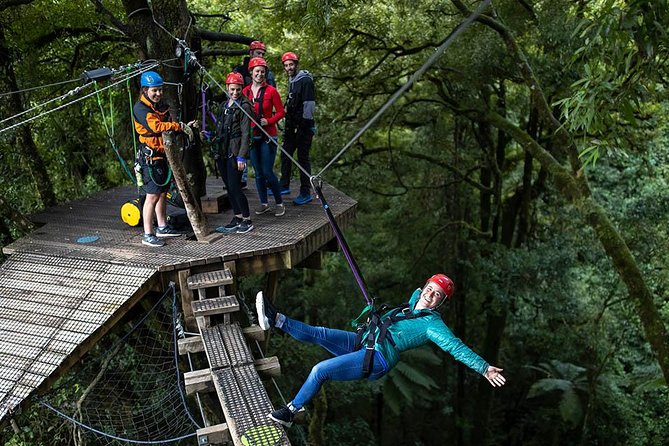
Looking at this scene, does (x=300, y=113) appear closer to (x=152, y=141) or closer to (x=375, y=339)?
(x=152, y=141)

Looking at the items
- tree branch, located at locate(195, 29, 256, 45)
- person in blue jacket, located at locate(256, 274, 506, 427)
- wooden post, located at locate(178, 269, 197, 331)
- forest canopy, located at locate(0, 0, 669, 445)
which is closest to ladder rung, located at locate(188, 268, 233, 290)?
wooden post, located at locate(178, 269, 197, 331)

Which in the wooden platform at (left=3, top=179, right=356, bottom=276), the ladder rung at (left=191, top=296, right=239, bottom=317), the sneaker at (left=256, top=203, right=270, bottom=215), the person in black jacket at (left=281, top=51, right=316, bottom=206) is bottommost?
the ladder rung at (left=191, top=296, right=239, bottom=317)

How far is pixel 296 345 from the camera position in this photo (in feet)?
41.5

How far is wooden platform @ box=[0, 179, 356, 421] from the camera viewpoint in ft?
17.0

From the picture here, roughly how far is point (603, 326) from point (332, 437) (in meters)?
6.27

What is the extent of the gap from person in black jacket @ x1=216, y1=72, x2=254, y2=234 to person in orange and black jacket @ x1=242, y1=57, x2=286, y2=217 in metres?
0.14

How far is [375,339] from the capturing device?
453 centimetres

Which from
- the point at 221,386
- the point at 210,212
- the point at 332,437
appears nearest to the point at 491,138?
the point at 332,437

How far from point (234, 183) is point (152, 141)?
0.90 meters

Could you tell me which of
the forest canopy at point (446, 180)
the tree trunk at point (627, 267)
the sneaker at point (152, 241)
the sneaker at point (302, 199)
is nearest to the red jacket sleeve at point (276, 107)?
the forest canopy at point (446, 180)

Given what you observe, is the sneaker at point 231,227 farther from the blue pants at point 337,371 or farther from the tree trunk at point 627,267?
the tree trunk at point 627,267

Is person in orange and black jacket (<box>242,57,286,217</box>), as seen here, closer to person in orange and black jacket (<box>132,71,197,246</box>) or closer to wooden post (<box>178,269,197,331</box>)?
person in orange and black jacket (<box>132,71,197,246</box>)

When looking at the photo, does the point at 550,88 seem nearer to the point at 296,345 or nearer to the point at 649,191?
the point at 649,191

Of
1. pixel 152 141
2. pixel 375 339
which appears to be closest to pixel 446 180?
pixel 152 141
